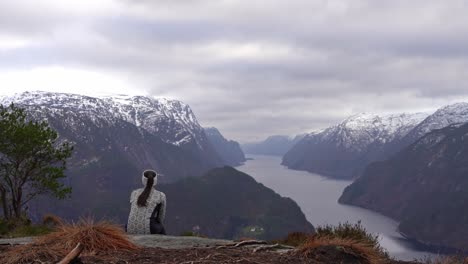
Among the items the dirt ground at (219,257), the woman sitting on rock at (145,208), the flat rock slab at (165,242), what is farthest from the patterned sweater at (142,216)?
the dirt ground at (219,257)

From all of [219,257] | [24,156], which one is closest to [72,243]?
[219,257]

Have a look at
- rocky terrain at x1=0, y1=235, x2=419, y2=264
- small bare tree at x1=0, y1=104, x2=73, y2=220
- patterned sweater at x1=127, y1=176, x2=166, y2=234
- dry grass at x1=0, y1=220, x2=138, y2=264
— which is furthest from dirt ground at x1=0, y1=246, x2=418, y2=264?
small bare tree at x1=0, y1=104, x2=73, y2=220

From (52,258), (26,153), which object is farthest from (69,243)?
(26,153)

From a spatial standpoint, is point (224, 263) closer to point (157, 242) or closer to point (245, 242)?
point (245, 242)

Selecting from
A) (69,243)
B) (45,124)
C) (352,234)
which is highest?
(45,124)

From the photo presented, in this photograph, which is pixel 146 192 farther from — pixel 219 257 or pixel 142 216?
pixel 219 257

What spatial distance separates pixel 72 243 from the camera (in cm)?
934

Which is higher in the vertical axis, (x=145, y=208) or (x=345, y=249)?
(x=145, y=208)

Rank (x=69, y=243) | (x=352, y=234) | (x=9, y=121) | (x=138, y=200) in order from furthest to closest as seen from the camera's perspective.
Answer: (x=9, y=121), (x=352, y=234), (x=138, y=200), (x=69, y=243)

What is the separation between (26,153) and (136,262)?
28.8 metres

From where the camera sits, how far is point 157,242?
40.1 ft

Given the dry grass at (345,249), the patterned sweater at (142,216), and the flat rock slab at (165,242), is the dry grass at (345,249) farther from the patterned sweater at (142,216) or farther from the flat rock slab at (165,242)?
the patterned sweater at (142,216)

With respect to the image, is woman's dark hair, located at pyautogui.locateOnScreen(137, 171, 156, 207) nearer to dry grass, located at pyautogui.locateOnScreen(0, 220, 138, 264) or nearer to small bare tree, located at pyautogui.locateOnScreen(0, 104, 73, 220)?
dry grass, located at pyautogui.locateOnScreen(0, 220, 138, 264)

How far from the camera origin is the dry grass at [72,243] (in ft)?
28.0
